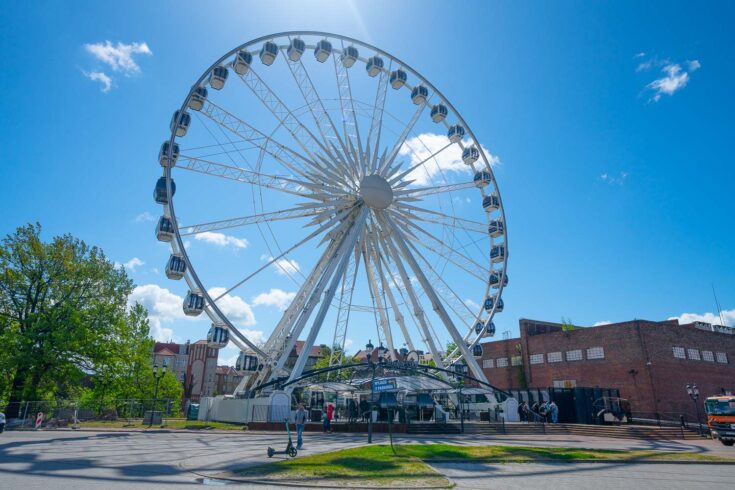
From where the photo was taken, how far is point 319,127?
1200 inches

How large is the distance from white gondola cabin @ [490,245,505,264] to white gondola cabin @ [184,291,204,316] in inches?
848

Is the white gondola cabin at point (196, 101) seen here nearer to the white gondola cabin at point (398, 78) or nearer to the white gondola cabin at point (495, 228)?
the white gondola cabin at point (398, 78)

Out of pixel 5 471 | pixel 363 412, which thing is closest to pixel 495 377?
pixel 363 412

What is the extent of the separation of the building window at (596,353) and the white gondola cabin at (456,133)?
25363 millimetres

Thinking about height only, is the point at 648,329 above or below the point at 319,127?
below

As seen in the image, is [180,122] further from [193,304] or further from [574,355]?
[574,355]

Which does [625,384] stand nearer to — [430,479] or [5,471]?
[430,479]

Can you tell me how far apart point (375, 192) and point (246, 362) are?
43.3 feet

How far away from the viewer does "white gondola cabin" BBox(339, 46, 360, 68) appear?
104ft

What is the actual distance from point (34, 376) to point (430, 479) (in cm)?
3271

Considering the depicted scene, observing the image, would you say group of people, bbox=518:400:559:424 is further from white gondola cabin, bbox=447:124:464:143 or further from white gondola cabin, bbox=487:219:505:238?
white gondola cabin, bbox=447:124:464:143

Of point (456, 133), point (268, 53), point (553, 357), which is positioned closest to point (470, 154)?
point (456, 133)

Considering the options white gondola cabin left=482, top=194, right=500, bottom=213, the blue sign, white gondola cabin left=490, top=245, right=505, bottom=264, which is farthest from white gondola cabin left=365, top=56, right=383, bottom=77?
the blue sign

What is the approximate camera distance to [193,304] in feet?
82.5
